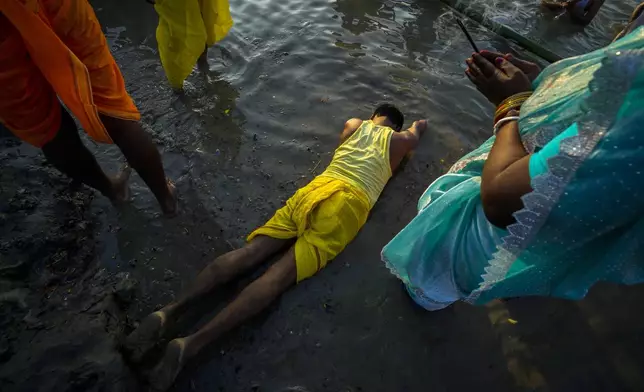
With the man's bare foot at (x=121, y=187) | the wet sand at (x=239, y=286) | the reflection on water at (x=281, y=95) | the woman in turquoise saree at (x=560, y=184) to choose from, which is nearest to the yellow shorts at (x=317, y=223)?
the wet sand at (x=239, y=286)

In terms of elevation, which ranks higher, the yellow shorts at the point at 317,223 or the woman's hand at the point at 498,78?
the woman's hand at the point at 498,78

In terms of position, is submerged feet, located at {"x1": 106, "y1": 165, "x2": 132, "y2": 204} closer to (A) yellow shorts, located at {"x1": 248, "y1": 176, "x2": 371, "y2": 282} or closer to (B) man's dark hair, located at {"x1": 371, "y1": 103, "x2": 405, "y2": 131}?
(A) yellow shorts, located at {"x1": 248, "y1": 176, "x2": 371, "y2": 282}

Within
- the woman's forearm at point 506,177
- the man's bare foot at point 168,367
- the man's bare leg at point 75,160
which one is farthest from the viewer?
the man's bare leg at point 75,160

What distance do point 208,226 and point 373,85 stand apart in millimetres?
2403

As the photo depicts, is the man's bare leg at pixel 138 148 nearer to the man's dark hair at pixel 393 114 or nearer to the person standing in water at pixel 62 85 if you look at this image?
the person standing in water at pixel 62 85

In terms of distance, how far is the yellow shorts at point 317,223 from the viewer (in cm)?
245

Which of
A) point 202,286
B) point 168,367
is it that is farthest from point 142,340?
point 202,286

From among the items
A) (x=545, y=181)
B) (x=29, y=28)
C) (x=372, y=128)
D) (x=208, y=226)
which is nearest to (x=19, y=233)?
(x=208, y=226)

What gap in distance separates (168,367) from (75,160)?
1.39 metres

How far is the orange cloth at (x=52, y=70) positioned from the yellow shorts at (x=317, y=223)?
110 centimetres

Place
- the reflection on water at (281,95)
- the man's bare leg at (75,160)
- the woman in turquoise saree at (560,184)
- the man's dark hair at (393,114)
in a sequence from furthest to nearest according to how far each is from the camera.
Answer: the man's dark hair at (393,114), the reflection on water at (281,95), the man's bare leg at (75,160), the woman in turquoise saree at (560,184)

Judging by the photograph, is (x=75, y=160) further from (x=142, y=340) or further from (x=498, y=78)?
(x=498, y=78)

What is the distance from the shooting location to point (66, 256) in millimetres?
2533

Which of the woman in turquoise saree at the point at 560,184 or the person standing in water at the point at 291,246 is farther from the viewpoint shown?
the person standing in water at the point at 291,246
